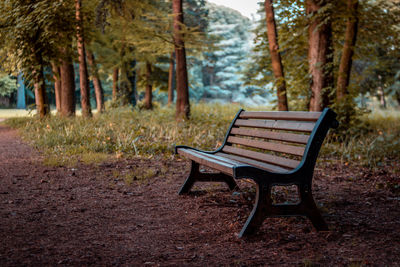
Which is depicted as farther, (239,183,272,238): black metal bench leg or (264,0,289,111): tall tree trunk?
(264,0,289,111): tall tree trunk

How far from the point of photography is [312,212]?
3.21 meters

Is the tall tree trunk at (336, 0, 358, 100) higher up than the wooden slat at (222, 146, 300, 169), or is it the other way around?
the tall tree trunk at (336, 0, 358, 100)

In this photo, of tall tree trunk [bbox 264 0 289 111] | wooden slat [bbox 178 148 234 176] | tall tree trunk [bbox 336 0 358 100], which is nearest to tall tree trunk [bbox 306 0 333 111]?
tall tree trunk [bbox 336 0 358 100]

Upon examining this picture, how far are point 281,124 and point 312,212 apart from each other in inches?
36.3

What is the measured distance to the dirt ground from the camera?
2676 mm

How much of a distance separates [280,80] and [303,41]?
178 centimetres

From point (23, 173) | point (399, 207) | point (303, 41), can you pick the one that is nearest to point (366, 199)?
point (399, 207)

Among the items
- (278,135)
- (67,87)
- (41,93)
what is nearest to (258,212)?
(278,135)

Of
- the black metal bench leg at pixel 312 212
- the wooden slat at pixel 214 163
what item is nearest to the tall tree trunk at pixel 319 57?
the wooden slat at pixel 214 163

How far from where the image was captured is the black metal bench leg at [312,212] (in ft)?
10.5

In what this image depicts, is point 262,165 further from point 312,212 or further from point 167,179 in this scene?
point 167,179

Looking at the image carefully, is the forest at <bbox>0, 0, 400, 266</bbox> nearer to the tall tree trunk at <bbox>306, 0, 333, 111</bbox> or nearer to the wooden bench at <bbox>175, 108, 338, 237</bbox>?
the tall tree trunk at <bbox>306, 0, 333, 111</bbox>

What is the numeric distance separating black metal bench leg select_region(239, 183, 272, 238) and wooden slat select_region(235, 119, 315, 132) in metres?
0.66

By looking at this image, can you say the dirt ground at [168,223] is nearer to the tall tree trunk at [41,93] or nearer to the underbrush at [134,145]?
the underbrush at [134,145]
